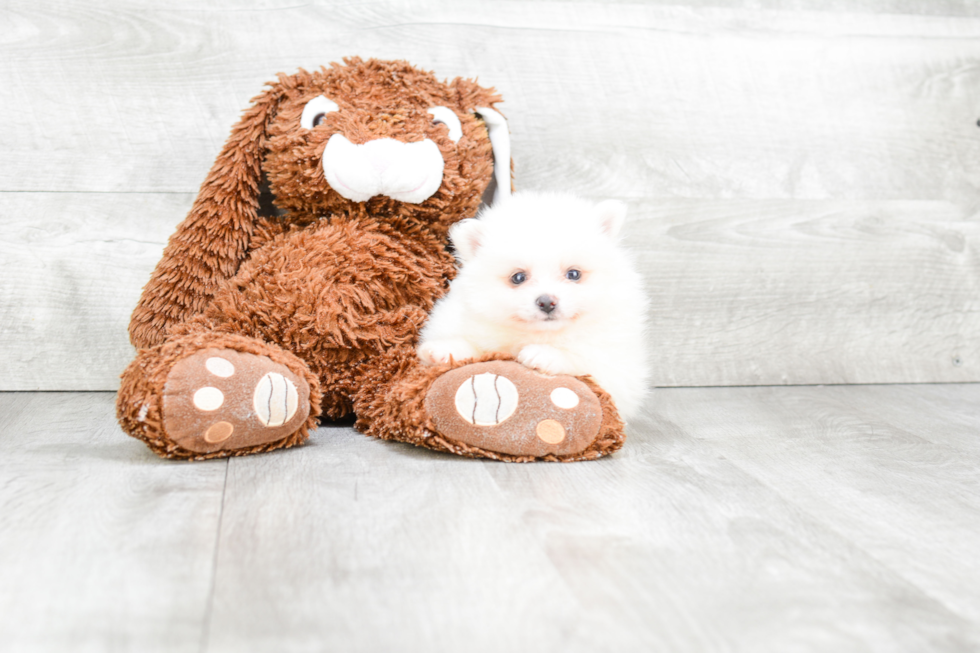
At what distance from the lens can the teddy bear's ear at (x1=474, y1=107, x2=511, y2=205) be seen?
1.09 metres

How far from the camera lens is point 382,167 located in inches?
38.0

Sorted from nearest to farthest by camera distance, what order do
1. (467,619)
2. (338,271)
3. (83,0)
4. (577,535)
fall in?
(467,619), (577,535), (338,271), (83,0)

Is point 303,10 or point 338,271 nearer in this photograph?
point 338,271

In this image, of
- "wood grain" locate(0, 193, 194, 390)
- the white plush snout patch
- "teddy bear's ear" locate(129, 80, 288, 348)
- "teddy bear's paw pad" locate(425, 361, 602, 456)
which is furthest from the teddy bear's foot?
"wood grain" locate(0, 193, 194, 390)

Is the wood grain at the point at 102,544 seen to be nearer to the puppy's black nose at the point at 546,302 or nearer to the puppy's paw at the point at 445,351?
the puppy's paw at the point at 445,351

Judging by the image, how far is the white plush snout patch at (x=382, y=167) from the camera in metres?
0.96

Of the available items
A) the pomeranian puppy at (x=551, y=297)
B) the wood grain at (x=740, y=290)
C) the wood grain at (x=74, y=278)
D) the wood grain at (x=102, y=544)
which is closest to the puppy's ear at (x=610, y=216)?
the pomeranian puppy at (x=551, y=297)

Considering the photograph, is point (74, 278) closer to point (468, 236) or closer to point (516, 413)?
point (468, 236)

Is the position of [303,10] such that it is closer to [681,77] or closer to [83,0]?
[83,0]

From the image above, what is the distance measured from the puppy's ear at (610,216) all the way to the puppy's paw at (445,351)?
0.22 metres

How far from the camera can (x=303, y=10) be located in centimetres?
125

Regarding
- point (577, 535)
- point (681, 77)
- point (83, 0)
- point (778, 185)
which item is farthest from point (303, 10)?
point (577, 535)

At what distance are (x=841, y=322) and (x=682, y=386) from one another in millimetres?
325

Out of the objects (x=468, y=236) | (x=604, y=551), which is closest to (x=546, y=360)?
(x=468, y=236)
